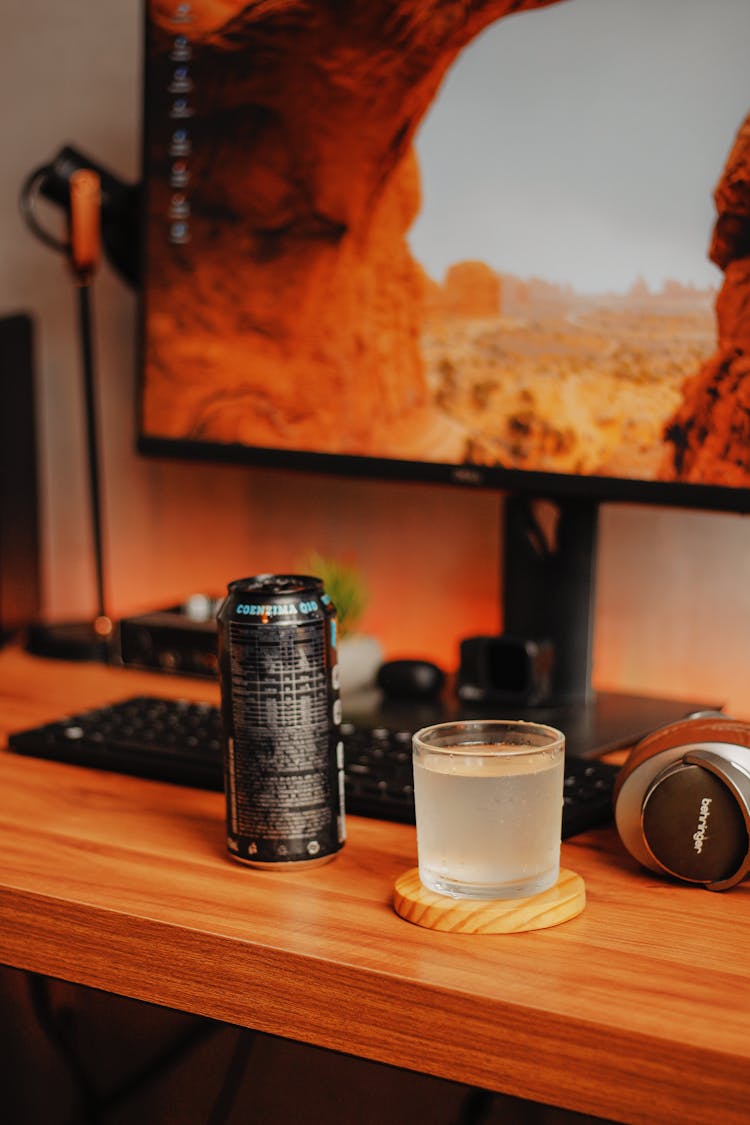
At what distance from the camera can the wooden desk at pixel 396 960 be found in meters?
0.56

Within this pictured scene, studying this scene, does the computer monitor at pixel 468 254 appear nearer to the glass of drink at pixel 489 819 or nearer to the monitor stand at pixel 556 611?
the monitor stand at pixel 556 611

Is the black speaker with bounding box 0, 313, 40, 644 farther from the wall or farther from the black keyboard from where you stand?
the black keyboard

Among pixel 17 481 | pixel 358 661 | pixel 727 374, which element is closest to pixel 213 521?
pixel 17 481

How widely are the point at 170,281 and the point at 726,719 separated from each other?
727 mm

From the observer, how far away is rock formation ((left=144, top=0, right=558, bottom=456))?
110cm

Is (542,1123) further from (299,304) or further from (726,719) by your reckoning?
(299,304)

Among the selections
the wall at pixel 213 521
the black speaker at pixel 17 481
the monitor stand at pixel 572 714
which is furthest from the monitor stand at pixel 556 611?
the black speaker at pixel 17 481

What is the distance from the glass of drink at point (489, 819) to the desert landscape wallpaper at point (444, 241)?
36 centimetres

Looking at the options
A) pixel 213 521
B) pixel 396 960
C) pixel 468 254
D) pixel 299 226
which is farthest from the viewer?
pixel 213 521

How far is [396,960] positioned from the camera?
619mm

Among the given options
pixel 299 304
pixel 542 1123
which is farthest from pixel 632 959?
pixel 299 304

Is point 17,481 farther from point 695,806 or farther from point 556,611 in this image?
point 695,806

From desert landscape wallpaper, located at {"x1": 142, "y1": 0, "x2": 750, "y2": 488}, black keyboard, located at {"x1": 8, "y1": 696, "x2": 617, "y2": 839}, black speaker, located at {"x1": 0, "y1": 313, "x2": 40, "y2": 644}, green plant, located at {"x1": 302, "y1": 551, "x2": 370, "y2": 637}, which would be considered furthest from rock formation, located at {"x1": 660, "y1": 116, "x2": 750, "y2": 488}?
black speaker, located at {"x1": 0, "y1": 313, "x2": 40, "y2": 644}

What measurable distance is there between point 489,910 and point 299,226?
2.32 ft
